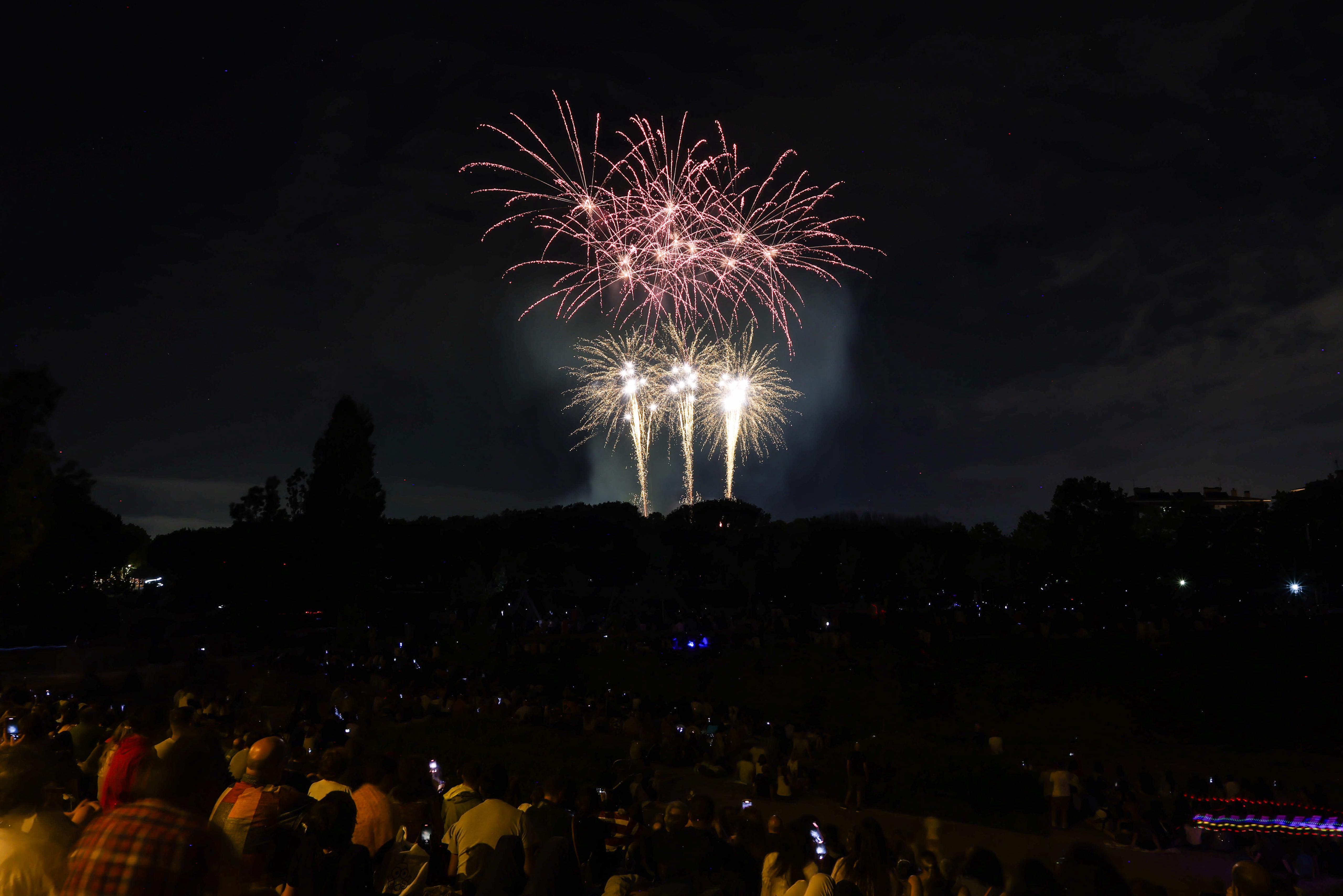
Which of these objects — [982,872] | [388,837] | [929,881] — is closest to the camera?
[388,837]

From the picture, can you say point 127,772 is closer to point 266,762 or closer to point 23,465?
point 266,762

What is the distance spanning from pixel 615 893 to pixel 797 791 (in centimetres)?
1085

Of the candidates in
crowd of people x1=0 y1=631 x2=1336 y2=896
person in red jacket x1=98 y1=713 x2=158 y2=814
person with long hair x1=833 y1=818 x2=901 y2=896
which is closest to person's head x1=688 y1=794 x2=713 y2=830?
crowd of people x1=0 y1=631 x2=1336 y2=896

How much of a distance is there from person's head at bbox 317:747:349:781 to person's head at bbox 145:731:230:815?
306 centimetres

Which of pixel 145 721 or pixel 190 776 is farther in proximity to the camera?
pixel 145 721

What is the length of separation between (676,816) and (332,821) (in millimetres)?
2066

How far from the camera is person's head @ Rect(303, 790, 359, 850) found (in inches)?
164

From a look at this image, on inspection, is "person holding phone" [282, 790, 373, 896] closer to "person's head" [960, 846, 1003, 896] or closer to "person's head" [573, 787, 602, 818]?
"person's head" [573, 787, 602, 818]

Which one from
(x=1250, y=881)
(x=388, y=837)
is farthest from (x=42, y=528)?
(x=1250, y=881)

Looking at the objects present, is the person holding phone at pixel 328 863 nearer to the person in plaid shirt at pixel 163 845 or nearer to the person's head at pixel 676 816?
the person in plaid shirt at pixel 163 845

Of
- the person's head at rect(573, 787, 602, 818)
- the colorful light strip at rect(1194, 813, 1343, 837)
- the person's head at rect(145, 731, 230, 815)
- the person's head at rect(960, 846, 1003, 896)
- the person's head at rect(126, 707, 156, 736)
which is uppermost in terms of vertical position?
the person's head at rect(145, 731, 230, 815)

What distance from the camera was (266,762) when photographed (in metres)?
4.25

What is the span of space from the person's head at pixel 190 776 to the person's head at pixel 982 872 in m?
4.77

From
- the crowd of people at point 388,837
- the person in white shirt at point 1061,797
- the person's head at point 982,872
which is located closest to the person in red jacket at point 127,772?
the crowd of people at point 388,837
